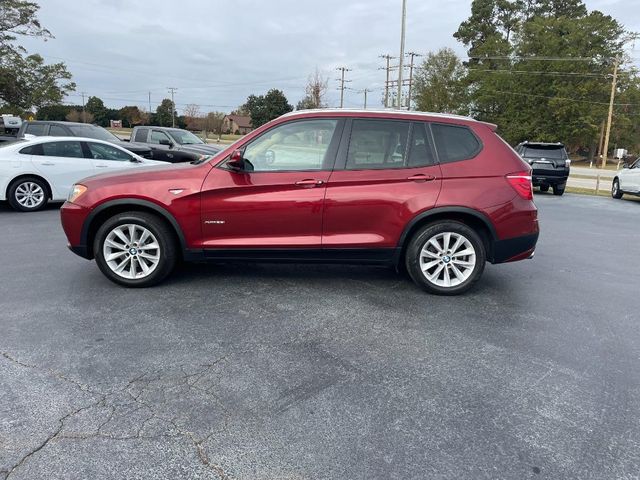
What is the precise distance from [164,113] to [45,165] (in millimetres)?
83223

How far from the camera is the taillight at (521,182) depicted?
4.80m

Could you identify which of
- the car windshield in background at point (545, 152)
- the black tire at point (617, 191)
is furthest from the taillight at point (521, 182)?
the black tire at point (617, 191)

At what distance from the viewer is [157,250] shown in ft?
15.9

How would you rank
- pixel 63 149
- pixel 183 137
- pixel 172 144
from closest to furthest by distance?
pixel 63 149 → pixel 172 144 → pixel 183 137

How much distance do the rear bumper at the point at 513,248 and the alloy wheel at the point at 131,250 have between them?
135 inches

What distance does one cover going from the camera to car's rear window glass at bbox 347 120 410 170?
4.78 meters

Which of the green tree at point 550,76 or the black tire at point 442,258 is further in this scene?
the green tree at point 550,76

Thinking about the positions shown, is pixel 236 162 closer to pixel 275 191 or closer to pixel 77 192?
pixel 275 191

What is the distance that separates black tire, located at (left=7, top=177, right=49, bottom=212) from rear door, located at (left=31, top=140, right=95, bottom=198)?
0.21 m

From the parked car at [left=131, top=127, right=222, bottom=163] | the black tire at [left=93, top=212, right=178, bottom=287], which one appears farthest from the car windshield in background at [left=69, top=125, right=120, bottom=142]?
the black tire at [left=93, top=212, right=178, bottom=287]

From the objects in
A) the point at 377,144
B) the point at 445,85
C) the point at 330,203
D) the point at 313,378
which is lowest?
the point at 313,378

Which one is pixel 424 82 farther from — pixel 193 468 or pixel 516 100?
pixel 193 468

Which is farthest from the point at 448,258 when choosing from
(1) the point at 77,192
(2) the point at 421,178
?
(1) the point at 77,192

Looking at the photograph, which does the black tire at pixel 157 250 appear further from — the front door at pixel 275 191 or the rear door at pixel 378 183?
the rear door at pixel 378 183
